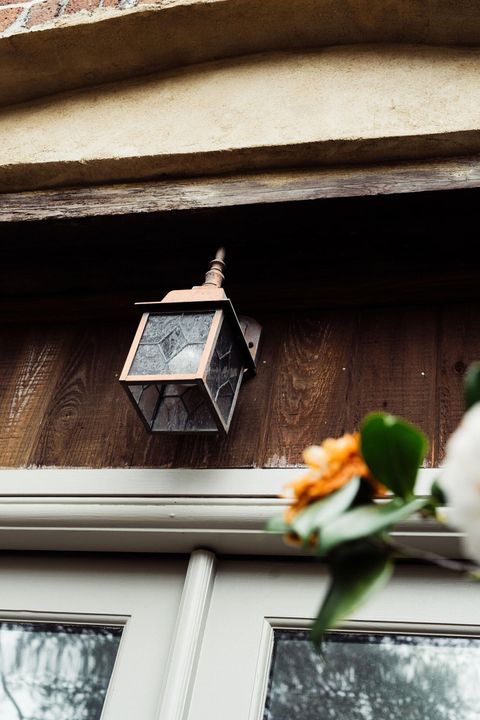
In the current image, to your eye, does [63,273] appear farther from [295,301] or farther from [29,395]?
Answer: [295,301]

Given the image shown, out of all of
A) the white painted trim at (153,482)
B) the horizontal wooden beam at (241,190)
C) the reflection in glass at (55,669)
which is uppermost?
the horizontal wooden beam at (241,190)

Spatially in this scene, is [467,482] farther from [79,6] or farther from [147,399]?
Result: [79,6]

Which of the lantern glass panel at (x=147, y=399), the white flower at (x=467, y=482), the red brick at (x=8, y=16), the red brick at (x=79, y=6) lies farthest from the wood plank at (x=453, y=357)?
the red brick at (x=8, y=16)

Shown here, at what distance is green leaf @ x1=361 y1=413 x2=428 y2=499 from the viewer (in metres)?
0.55

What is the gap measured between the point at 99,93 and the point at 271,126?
468 mm

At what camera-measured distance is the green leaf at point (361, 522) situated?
0.50 m

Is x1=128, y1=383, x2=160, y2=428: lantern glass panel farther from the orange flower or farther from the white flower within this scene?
Answer: the white flower

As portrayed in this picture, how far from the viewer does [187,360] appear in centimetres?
135

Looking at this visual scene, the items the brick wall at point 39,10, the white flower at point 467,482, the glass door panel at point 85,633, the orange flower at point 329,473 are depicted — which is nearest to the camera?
the white flower at point 467,482

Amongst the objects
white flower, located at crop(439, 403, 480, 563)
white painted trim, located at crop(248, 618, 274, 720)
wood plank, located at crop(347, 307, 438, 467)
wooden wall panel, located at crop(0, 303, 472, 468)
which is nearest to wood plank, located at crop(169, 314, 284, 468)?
wooden wall panel, located at crop(0, 303, 472, 468)

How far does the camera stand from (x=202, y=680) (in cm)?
125

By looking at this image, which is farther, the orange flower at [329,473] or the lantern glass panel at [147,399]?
the lantern glass panel at [147,399]

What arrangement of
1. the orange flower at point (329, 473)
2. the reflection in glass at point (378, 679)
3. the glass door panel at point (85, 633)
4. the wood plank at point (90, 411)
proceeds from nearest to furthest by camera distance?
the orange flower at point (329, 473), the reflection in glass at point (378, 679), the glass door panel at point (85, 633), the wood plank at point (90, 411)

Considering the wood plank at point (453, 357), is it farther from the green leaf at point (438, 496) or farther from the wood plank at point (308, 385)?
the green leaf at point (438, 496)
